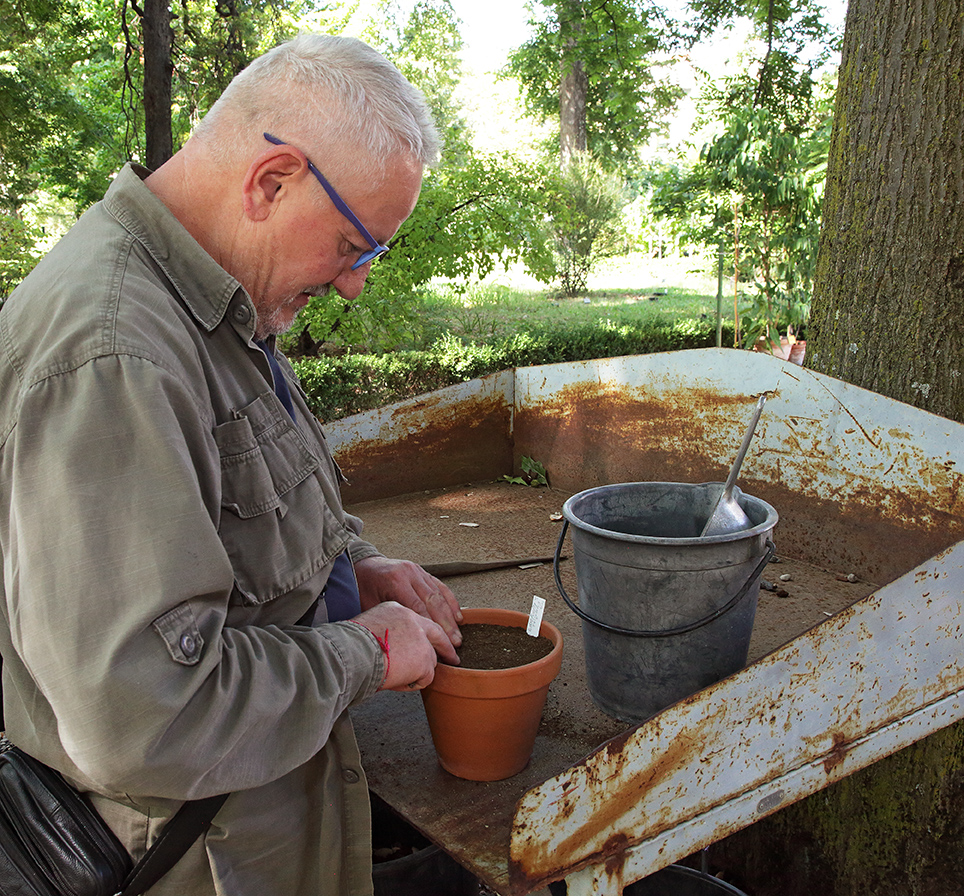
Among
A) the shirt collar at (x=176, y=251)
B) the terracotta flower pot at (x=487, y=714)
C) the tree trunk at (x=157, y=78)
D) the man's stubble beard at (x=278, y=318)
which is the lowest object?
the terracotta flower pot at (x=487, y=714)

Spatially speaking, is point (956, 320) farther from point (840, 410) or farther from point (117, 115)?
point (117, 115)

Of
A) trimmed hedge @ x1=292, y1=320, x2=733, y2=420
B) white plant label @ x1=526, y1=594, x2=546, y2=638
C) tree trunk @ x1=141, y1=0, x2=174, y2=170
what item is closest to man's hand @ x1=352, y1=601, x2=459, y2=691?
white plant label @ x1=526, y1=594, x2=546, y2=638

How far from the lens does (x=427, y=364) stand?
22.9ft

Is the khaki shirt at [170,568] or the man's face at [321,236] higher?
the man's face at [321,236]

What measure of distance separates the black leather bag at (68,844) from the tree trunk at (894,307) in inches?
79.1

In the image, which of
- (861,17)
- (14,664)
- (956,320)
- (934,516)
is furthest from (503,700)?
(861,17)

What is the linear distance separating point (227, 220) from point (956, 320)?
2.27 metres

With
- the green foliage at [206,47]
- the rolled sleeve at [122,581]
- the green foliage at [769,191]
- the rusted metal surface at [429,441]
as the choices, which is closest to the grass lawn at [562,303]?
the green foliage at [769,191]

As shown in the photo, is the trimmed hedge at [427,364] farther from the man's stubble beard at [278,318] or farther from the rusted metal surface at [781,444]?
the man's stubble beard at [278,318]

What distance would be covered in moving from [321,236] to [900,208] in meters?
2.16

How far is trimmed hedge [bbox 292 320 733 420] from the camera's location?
20.8ft

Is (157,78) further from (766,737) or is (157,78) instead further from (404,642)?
(766,737)

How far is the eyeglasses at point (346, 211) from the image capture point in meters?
1.33

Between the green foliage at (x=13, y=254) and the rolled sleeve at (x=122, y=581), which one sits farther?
the green foliage at (x=13, y=254)
